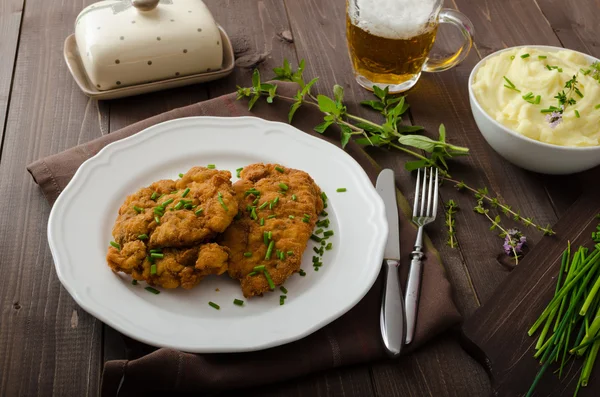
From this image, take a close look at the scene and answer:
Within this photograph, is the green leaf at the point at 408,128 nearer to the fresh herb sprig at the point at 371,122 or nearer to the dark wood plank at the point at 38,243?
the fresh herb sprig at the point at 371,122

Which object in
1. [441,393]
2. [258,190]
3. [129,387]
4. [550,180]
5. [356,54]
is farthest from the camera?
[356,54]

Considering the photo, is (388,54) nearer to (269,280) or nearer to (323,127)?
(323,127)

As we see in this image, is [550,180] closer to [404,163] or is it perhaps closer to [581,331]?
[404,163]

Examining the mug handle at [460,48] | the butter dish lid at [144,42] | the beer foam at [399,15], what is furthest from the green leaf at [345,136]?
the butter dish lid at [144,42]

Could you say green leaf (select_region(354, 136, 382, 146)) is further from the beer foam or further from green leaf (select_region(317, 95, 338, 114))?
the beer foam

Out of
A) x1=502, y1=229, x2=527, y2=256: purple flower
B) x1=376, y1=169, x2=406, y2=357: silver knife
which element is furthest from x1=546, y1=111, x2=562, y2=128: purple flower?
x1=376, y1=169, x2=406, y2=357: silver knife

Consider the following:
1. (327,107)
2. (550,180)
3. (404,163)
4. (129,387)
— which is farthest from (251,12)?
(129,387)
